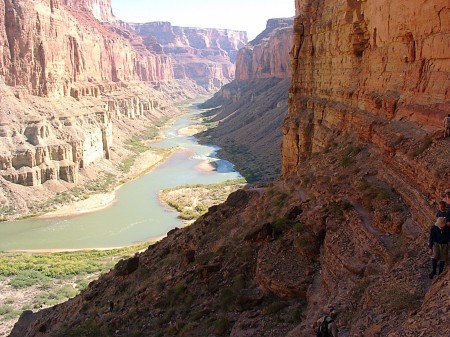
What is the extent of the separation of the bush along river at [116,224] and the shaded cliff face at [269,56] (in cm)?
4532

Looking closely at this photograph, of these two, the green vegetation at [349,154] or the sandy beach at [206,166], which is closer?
the green vegetation at [349,154]

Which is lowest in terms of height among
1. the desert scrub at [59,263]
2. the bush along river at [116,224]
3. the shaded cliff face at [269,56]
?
the bush along river at [116,224]

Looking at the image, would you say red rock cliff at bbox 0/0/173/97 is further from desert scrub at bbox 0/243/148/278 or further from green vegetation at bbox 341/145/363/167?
green vegetation at bbox 341/145/363/167

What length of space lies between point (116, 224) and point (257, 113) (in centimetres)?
4946

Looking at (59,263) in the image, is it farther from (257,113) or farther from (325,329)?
(257,113)

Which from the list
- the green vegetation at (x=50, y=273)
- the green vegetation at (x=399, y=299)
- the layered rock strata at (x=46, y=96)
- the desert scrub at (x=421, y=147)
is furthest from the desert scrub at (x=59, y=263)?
the green vegetation at (x=399, y=299)

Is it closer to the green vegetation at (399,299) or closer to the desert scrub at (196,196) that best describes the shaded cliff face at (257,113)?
the desert scrub at (196,196)

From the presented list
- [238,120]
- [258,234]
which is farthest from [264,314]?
[238,120]

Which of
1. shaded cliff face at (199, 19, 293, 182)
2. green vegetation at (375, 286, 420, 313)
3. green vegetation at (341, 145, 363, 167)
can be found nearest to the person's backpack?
green vegetation at (375, 286, 420, 313)

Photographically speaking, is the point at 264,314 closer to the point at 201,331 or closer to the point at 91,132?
the point at 201,331

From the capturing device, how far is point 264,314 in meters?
9.80

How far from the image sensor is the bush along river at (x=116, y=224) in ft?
120

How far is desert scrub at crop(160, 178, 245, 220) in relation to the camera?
137 ft

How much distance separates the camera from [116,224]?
40.5 m
